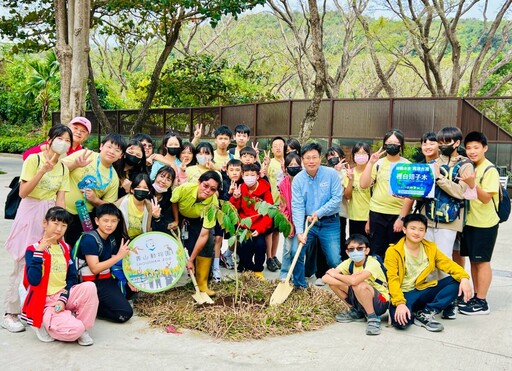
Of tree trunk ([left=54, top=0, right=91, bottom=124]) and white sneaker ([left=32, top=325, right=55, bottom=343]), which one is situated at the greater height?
tree trunk ([left=54, top=0, right=91, bottom=124])

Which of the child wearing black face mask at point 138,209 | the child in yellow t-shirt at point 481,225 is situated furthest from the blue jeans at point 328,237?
the child wearing black face mask at point 138,209

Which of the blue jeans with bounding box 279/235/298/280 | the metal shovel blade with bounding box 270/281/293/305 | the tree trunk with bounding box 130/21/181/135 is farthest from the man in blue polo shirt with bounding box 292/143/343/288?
the tree trunk with bounding box 130/21/181/135

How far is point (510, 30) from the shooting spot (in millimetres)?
18656

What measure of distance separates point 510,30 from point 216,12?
1134cm

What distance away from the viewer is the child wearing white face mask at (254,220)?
18.5 ft

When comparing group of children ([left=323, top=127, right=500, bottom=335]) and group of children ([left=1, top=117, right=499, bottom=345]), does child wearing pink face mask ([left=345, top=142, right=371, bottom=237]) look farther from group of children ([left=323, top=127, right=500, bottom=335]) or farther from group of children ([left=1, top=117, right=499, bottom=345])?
group of children ([left=323, top=127, right=500, bottom=335])

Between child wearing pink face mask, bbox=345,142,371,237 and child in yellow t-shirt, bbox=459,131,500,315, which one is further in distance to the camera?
child wearing pink face mask, bbox=345,142,371,237

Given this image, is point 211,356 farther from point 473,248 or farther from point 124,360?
point 473,248

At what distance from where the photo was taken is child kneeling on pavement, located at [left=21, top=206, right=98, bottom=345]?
12.6 ft

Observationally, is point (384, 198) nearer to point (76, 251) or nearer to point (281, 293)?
point (281, 293)

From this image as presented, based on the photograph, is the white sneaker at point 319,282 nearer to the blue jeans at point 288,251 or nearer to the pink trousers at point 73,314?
the blue jeans at point 288,251

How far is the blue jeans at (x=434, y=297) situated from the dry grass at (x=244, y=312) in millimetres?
597

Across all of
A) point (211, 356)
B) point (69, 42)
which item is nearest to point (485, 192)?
point (211, 356)

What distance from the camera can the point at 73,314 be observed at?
4.02 metres
